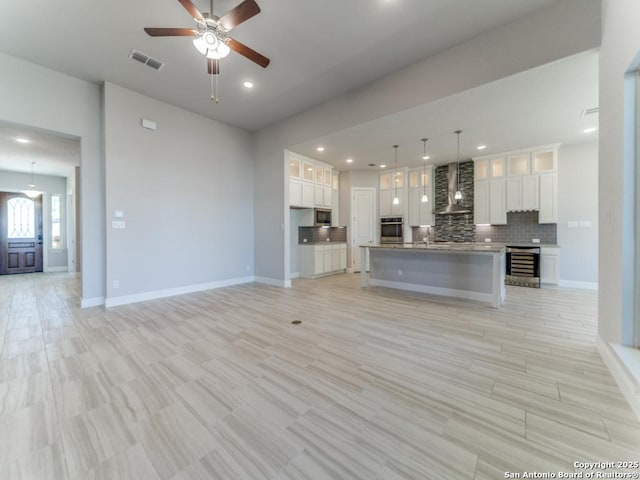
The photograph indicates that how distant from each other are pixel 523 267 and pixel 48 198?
13.8 metres

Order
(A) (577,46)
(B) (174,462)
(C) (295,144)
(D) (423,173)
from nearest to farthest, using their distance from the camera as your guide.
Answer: (B) (174,462) → (A) (577,46) → (C) (295,144) → (D) (423,173)

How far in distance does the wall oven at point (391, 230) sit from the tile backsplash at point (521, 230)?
211cm

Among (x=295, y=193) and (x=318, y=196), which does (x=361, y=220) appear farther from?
(x=295, y=193)

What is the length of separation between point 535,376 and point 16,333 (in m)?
5.55

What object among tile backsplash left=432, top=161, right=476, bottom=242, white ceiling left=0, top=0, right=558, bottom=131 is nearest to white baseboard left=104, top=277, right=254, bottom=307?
white ceiling left=0, top=0, right=558, bottom=131

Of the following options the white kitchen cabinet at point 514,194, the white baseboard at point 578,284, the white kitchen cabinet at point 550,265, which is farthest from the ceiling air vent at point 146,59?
the white baseboard at point 578,284

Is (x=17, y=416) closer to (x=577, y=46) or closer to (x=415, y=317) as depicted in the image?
(x=415, y=317)

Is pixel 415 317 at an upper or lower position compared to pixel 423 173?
lower

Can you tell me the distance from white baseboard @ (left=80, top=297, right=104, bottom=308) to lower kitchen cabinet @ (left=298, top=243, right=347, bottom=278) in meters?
4.10

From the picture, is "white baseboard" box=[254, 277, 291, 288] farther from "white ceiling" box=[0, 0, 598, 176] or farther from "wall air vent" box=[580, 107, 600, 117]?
"wall air vent" box=[580, 107, 600, 117]

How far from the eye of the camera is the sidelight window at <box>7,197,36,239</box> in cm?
770

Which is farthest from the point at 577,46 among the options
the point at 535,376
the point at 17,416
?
the point at 17,416

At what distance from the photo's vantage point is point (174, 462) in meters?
1.31

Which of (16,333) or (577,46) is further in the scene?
(16,333)
